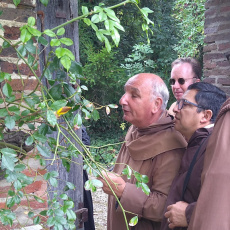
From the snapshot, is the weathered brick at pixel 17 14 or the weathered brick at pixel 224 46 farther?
the weathered brick at pixel 224 46

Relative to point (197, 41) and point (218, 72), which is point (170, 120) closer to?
point (218, 72)

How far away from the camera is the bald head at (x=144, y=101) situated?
2.49 metres

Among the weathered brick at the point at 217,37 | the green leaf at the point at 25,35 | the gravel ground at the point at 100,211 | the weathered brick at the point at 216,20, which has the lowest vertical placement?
the gravel ground at the point at 100,211

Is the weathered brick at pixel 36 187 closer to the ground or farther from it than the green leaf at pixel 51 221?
closer to the ground

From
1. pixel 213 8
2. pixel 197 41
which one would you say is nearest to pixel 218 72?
pixel 213 8

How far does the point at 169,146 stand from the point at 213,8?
7.71 ft

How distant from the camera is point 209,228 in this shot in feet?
4.58

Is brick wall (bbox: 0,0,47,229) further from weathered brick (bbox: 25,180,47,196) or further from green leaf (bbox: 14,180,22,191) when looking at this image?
green leaf (bbox: 14,180,22,191)

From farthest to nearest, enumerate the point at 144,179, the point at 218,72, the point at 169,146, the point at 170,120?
the point at 218,72
the point at 170,120
the point at 169,146
the point at 144,179

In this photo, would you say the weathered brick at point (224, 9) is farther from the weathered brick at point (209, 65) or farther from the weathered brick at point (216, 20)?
the weathered brick at point (209, 65)

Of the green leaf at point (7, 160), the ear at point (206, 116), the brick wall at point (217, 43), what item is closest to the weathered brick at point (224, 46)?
the brick wall at point (217, 43)

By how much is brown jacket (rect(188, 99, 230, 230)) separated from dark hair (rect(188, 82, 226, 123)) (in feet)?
2.41

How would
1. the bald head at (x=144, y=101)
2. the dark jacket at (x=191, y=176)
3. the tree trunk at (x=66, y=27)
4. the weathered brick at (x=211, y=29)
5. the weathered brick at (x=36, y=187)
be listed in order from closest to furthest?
the dark jacket at (x=191, y=176)
the weathered brick at (x=36, y=187)
the bald head at (x=144, y=101)
the tree trunk at (x=66, y=27)
the weathered brick at (x=211, y=29)

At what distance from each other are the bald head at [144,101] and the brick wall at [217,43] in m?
1.66
